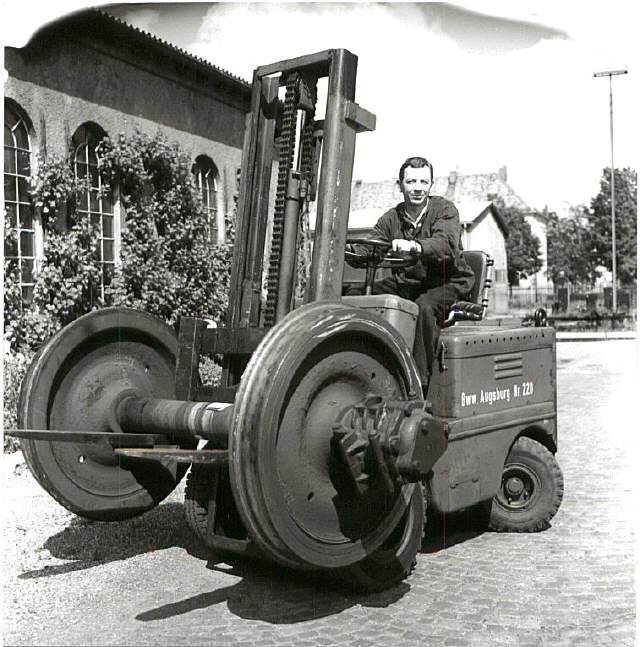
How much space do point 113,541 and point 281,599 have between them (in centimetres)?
155

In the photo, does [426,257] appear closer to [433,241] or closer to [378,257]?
[433,241]

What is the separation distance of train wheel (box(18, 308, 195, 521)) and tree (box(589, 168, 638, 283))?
3665cm

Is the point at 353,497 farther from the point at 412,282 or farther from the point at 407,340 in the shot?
the point at 412,282

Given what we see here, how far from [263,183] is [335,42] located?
2.88 ft

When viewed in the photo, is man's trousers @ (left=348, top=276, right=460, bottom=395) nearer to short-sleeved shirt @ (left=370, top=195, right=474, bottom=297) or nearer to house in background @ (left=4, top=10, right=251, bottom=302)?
short-sleeved shirt @ (left=370, top=195, right=474, bottom=297)

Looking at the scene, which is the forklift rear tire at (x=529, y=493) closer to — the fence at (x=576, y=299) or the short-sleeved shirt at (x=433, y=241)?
the short-sleeved shirt at (x=433, y=241)

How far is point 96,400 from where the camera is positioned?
486 cm

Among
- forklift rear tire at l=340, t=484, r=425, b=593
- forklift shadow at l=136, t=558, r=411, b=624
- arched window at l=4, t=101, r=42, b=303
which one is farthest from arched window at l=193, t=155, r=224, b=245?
forklift rear tire at l=340, t=484, r=425, b=593

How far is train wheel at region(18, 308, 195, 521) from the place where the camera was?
4602mm

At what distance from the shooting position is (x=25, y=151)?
10508mm

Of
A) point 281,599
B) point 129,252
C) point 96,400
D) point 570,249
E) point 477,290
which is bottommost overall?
point 281,599

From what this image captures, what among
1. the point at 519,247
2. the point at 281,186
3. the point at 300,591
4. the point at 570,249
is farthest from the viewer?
the point at 519,247

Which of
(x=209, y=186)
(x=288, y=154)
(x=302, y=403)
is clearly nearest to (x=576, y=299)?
(x=209, y=186)

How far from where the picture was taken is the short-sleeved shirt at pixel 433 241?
193 inches
